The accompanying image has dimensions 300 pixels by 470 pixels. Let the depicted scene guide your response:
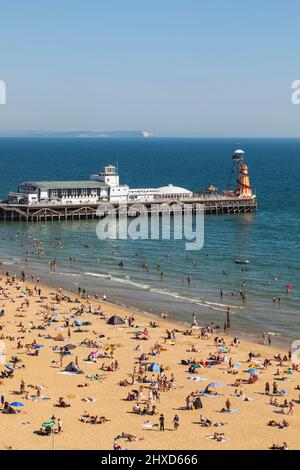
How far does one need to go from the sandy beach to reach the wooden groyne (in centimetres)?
4897

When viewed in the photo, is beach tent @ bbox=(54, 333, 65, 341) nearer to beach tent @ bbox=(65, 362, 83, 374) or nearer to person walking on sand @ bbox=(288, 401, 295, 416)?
beach tent @ bbox=(65, 362, 83, 374)

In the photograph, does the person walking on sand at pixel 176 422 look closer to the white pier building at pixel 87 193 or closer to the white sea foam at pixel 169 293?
the white sea foam at pixel 169 293

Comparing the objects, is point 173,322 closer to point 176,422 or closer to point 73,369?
point 73,369

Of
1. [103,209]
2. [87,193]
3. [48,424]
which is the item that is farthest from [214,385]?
[87,193]

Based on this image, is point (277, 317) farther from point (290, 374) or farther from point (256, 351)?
point (290, 374)

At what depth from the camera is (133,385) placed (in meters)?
43.2

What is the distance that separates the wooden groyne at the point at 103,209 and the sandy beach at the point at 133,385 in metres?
49.0

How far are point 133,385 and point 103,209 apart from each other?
70.4 metres

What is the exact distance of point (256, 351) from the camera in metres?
50.4

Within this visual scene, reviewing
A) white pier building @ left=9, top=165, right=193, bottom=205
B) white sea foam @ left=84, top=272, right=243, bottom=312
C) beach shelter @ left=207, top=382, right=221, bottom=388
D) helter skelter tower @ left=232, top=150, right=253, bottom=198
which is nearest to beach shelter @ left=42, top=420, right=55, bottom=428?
beach shelter @ left=207, top=382, right=221, bottom=388

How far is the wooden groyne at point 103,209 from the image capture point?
354 feet

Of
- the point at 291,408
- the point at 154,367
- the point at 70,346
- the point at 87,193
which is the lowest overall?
the point at 291,408

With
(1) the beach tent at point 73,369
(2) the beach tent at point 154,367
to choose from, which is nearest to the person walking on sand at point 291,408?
(2) the beach tent at point 154,367

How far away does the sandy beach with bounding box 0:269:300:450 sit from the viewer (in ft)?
118
